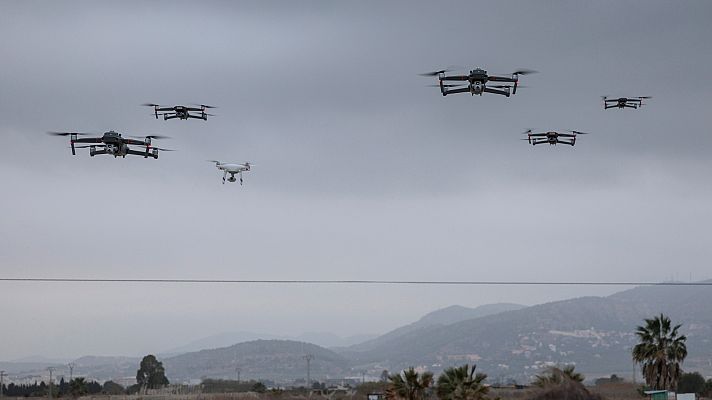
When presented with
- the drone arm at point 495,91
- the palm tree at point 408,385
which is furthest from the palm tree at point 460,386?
the drone arm at point 495,91

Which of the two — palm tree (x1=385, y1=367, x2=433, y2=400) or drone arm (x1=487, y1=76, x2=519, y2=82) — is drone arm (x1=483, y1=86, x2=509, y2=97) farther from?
palm tree (x1=385, y1=367, x2=433, y2=400)

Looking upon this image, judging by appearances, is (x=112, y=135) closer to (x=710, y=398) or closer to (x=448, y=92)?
(x=448, y=92)

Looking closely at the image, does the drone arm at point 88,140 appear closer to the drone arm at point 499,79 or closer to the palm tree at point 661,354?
the drone arm at point 499,79

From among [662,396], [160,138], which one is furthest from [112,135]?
[662,396]

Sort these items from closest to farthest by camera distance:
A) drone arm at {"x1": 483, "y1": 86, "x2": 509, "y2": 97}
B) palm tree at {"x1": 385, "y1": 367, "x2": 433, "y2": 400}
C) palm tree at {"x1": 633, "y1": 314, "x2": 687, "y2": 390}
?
drone arm at {"x1": 483, "y1": 86, "x2": 509, "y2": 97}, palm tree at {"x1": 385, "y1": 367, "x2": 433, "y2": 400}, palm tree at {"x1": 633, "y1": 314, "x2": 687, "y2": 390}

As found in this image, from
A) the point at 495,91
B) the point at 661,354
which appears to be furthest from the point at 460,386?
the point at 661,354

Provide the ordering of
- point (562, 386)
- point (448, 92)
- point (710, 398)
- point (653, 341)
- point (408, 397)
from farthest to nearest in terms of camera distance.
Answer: point (710, 398) < point (653, 341) < point (408, 397) < point (448, 92) < point (562, 386)

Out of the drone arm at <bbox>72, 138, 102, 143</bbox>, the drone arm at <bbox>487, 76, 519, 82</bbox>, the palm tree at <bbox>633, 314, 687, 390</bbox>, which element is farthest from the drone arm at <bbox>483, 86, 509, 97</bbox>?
the palm tree at <bbox>633, 314, 687, 390</bbox>
